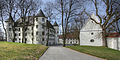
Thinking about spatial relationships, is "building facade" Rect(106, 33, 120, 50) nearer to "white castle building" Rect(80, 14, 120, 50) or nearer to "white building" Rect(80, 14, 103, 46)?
"white castle building" Rect(80, 14, 120, 50)

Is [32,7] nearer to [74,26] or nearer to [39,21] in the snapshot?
[39,21]

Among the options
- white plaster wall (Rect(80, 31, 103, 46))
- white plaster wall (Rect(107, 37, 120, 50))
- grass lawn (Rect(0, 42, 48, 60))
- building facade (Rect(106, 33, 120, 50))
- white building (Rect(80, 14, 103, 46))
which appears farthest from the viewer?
white building (Rect(80, 14, 103, 46))

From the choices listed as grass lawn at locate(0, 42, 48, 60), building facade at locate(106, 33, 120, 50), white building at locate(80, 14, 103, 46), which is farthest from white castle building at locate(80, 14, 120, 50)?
grass lawn at locate(0, 42, 48, 60)

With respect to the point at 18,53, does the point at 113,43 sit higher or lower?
lower

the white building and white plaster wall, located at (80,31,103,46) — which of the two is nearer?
white plaster wall, located at (80,31,103,46)

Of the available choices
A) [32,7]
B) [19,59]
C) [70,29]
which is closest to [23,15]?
[32,7]

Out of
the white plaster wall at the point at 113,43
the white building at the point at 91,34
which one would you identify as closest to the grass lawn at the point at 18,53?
the white plaster wall at the point at 113,43

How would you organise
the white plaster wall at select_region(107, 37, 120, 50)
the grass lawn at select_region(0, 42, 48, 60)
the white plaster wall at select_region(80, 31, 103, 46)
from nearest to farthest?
the grass lawn at select_region(0, 42, 48, 60)
the white plaster wall at select_region(107, 37, 120, 50)
the white plaster wall at select_region(80, 31, 103, 46)

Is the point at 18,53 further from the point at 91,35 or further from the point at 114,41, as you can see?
the point at 91,35

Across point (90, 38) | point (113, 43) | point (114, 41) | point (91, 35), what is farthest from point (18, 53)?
point (91, 35)

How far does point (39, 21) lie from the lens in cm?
4762

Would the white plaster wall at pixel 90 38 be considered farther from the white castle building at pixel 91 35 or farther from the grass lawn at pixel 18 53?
the grass lawn at pixel 18 53

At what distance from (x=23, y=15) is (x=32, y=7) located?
10.4ft

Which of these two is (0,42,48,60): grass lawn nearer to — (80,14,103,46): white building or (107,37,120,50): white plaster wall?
(107,37,120,50): white plaster wall
